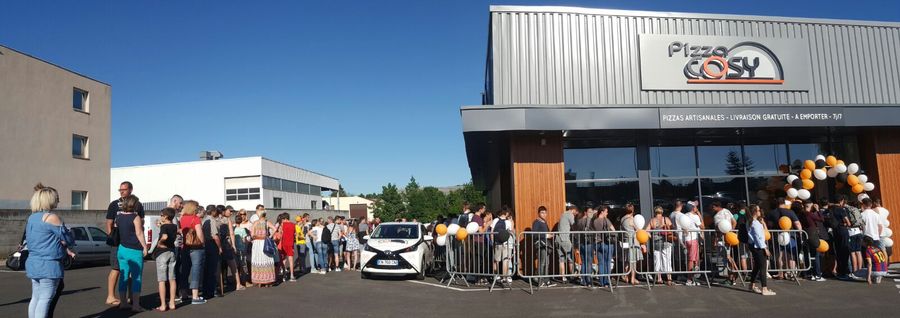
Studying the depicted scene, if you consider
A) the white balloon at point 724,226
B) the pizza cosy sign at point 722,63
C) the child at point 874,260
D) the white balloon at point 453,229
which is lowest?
the child at point 874,260

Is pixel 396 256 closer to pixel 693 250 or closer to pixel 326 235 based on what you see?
pixel 326 235

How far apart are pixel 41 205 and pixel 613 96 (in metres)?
10.8

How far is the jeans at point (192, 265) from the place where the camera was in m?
9.36

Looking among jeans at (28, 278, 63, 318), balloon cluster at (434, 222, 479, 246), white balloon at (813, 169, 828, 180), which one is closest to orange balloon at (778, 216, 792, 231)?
white balloon at (813, 169, 828, 180)

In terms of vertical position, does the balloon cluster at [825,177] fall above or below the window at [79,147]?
below

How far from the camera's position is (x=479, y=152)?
16531mm

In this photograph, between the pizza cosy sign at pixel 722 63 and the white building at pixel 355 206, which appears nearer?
the pizza cosy sign at pixel 722 63

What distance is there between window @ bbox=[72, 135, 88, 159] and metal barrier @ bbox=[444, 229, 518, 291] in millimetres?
25535

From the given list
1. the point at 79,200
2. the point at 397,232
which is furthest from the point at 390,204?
the point at 397,232

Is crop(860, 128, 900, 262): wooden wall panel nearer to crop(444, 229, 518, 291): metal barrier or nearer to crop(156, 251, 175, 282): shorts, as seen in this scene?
crop(444, 229, 518, 291): metal barrier

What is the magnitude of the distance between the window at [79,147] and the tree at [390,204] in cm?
3222

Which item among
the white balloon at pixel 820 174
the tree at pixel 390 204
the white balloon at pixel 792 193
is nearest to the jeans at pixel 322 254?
the white balloon at pixel 792 193

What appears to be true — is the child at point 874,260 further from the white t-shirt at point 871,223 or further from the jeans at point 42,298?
the jeans at point 42,298

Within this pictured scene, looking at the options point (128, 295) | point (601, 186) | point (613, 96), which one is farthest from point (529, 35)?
point (128, 295)
